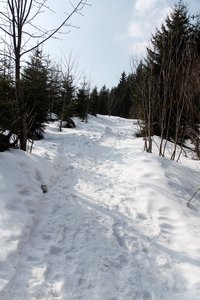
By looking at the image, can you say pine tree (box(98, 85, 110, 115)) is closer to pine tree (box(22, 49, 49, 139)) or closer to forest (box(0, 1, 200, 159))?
forest (box(0, 1, 200, 159))

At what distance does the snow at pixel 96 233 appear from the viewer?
3.43 m

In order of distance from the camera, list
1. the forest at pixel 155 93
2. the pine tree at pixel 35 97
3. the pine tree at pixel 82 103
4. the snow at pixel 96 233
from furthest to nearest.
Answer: the pine tree at pixel 82 103 → the pine tree at pixel 35 97 → the forest at pixel 155 93 → the snow at pixel 96 233

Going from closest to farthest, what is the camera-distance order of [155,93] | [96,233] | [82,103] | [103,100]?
[96,233]
[155,93]
[82,103]
[103,100]

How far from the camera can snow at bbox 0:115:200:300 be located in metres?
3.43

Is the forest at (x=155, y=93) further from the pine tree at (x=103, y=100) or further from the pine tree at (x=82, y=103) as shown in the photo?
the pine tree at (x=103, y=100)

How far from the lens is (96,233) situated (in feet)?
15.5

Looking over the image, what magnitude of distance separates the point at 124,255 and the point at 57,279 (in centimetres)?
117

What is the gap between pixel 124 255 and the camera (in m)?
4.23

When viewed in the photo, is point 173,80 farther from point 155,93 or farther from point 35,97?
point 35,97

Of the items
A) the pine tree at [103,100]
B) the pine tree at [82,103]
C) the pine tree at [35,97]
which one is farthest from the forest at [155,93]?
the pine tree at [103,100]

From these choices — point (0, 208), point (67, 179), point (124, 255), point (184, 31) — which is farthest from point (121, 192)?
point (184, 31)

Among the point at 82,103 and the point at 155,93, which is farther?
the point at 82,103

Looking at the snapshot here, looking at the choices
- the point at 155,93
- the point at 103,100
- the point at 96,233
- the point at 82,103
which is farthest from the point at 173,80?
the point at 103,100

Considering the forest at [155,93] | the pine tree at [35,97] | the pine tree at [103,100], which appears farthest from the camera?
the pine tree at [103,100]
